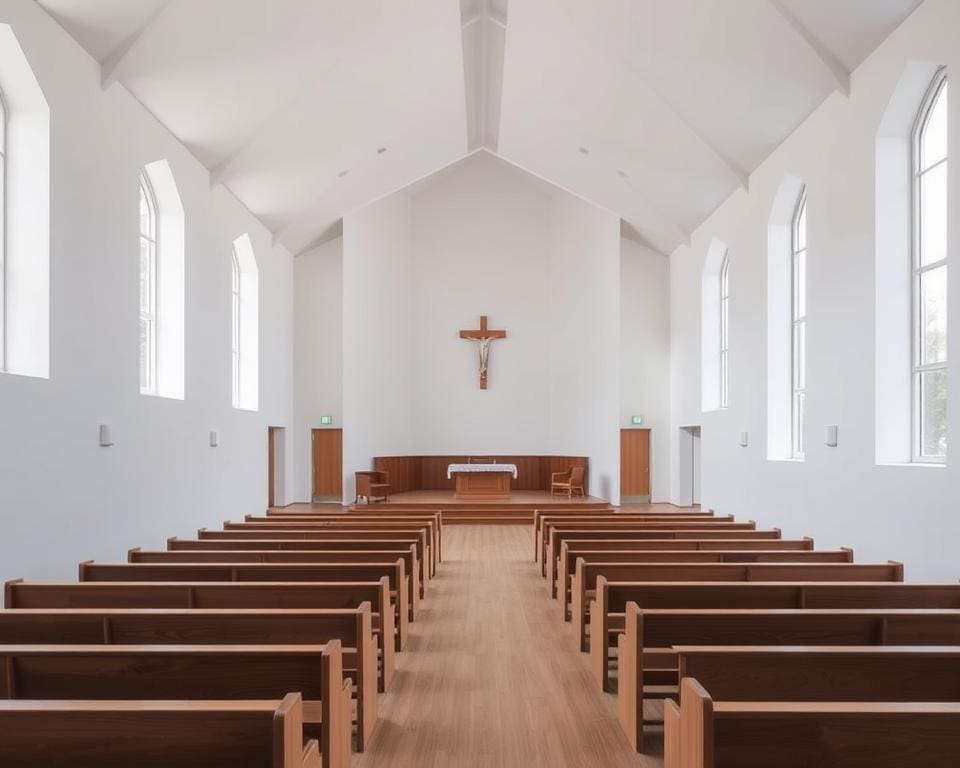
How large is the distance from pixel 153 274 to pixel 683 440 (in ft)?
30.1

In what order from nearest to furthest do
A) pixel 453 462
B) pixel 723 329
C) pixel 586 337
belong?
pixel 723 329
pixel 586 337
pixel 453 462

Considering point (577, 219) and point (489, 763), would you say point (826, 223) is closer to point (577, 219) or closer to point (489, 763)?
point (489, 763)

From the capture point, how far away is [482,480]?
14781 millimetres

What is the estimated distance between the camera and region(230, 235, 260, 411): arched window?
1148cm

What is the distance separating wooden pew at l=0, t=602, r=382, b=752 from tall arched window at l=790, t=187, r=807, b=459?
663 centimetres

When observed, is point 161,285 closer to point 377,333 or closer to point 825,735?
point 377,333

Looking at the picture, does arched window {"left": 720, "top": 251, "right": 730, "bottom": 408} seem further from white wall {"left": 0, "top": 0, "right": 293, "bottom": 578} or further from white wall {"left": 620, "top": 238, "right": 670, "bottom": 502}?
white wall {"left": 0, "top": 0, "right": 293, "bottom": 578}

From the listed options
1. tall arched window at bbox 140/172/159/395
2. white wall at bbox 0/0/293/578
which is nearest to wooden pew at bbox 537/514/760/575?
white wall at bbox 0/0/293/578

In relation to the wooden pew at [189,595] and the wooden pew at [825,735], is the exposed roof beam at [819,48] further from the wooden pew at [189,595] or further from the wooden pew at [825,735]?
the wooden pew at [825,735]

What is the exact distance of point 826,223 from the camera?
→ 7410mm

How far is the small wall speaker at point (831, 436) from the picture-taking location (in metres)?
7.16

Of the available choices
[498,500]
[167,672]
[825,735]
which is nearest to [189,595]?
[167,672]

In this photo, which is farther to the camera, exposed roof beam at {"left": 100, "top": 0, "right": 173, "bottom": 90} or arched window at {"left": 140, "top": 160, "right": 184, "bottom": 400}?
arched window at {"left": 140, "top": 160, "right": 184, "bottom": 400}

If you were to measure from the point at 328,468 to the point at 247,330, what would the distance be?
4131 mm
